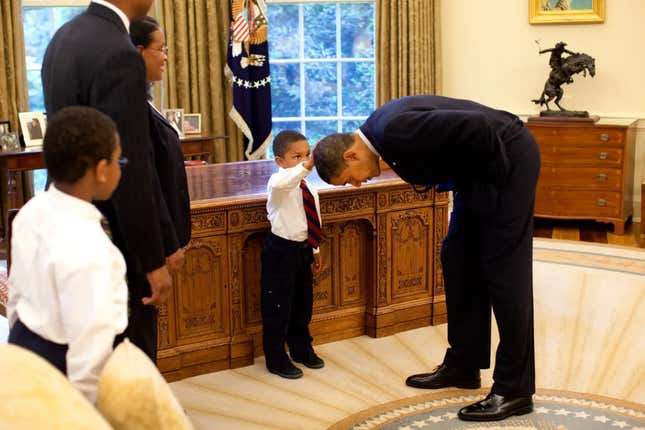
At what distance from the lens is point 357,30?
8336 mm

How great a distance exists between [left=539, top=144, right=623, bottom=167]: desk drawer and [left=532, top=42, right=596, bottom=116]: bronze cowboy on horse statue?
0.32 meters

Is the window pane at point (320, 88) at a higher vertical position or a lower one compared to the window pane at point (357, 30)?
lower

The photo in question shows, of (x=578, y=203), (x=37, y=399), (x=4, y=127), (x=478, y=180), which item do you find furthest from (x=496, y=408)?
(x=4, y=127)

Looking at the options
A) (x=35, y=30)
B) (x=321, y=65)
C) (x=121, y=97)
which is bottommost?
(x=121, y=97)

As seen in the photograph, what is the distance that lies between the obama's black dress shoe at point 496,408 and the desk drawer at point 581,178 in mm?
4096

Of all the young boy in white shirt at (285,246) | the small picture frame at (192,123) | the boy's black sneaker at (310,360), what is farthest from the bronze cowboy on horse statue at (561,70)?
the boy's black sneaker at (310,360)

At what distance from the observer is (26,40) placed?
24.6 ft

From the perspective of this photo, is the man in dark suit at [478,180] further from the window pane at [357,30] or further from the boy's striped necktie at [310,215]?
the window pane at [357,30]

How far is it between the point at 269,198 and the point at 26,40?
170 inches

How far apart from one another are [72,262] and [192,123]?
18.7 ft

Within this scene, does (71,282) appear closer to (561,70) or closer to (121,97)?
(121,97)

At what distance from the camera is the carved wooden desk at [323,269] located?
4.17m

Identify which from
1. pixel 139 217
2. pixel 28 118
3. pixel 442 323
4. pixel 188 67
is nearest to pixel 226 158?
pixel 188 67

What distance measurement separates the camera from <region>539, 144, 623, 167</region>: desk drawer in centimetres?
732
